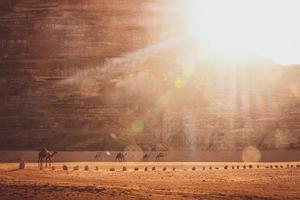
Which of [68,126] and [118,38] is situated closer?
[68,126]

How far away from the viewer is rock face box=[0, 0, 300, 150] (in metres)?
38.7

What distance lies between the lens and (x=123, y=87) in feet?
136

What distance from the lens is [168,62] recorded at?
144 feet

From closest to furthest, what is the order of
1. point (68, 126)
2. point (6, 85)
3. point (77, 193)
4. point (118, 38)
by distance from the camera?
point (77, 193)
point (68, 126)
point (6, 85)
point (118, 38)

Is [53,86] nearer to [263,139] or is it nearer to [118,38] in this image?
[118,38]

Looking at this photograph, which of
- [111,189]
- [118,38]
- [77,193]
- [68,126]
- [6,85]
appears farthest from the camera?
[118,38]

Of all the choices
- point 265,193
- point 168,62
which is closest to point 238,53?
point 168,62

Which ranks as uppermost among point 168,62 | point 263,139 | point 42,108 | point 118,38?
point 118,38

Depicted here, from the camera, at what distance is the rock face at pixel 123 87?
127 ft

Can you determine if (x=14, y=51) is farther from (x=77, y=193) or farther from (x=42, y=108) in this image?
(x=77, y=193)

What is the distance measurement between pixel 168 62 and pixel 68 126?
415 inches

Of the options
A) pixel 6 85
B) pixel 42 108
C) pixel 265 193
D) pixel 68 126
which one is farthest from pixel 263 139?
pixel 265 193

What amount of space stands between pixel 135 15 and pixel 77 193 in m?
38.4

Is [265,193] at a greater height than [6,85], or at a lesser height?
lesser
